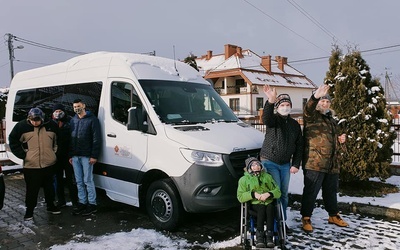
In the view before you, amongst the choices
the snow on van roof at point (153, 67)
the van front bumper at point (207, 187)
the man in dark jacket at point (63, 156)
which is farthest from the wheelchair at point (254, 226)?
the man in dark jacket at point (63, 156)

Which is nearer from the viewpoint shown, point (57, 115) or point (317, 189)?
point (317, 189)

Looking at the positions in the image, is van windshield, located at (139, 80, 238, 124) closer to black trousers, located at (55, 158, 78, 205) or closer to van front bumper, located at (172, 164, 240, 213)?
van front bumper, located at (172, 164, 240, 213)

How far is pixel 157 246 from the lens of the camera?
4336 millimetres

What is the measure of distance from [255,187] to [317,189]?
118 centimetres

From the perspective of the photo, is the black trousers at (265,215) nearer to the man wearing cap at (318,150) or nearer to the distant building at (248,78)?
the man wearing cap at (318,150)

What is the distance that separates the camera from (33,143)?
5422 mm

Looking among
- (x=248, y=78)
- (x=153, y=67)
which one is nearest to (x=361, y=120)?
(x=153, y=67)

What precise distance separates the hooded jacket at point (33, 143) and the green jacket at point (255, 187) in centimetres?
336

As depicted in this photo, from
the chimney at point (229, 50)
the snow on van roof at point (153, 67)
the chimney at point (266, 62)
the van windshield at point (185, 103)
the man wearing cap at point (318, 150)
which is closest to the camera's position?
the man wearing cap at point (318, 150)

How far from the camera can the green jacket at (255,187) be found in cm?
411

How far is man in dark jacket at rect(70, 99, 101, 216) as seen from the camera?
5500 millimetres

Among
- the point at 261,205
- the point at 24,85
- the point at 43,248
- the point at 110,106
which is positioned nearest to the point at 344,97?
the point at 261,205

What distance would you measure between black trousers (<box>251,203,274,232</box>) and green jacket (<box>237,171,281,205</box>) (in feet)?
0.20

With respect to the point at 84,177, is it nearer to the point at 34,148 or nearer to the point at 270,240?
the point at 34,148
